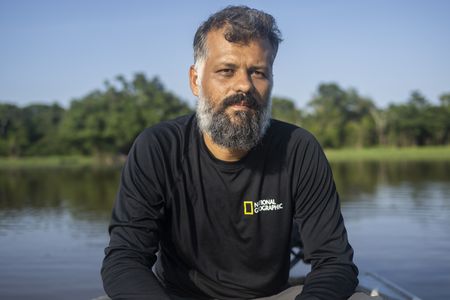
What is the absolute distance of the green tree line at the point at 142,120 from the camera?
5050 centimetres

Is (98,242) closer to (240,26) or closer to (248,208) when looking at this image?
(248,208)

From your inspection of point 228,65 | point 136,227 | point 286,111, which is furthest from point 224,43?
point 286,111

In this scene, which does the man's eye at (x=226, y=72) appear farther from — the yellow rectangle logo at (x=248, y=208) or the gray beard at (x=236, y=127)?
the yellow rectangle logo at (x=248, y=208)

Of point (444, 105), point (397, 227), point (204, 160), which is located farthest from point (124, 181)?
point (444, 105)

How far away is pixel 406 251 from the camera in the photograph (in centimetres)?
571

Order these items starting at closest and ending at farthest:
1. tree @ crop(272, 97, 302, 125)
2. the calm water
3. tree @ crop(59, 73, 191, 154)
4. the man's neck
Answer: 1. the man's neck
2. the calm water
3. tree @ crop(59, 73, 191, 154)
4. tree @ crop(272, 97, 302, 125)

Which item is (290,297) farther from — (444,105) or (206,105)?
(444,105)

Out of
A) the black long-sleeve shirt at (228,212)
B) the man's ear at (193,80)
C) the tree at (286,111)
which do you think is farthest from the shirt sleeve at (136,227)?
the tree at (286,111)

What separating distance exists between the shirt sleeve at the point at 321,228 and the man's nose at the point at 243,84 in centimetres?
35

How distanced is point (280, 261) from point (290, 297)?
16 cm

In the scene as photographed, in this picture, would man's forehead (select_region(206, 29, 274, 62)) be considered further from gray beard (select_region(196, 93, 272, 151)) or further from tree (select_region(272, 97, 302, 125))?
tree (select_region(272, 97, 302, 125))

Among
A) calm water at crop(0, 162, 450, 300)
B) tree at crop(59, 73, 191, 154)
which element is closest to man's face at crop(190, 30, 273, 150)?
calm water at crop(0, 162, 450, 300)

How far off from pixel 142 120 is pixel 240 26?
169ft

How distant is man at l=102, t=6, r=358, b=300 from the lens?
1903 mm
